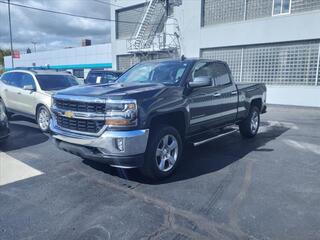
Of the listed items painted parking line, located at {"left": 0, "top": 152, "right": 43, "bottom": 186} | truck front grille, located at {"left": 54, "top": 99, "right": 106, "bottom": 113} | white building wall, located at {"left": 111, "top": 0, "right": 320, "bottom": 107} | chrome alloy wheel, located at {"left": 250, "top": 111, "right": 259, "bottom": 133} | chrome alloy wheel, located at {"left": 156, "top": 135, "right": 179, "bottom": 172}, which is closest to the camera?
truck front grille, located at {"left": 54, "top": 99, "right": 106, "bottom": 113}

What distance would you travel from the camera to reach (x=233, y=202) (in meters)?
3.82

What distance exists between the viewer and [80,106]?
4.17m

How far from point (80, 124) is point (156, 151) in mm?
1240

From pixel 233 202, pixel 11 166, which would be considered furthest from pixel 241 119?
pixel 11 166

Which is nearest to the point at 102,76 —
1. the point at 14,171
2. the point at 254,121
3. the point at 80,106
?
the point at 254,121

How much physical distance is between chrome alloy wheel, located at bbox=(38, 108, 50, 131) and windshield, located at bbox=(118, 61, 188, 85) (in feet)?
10.8

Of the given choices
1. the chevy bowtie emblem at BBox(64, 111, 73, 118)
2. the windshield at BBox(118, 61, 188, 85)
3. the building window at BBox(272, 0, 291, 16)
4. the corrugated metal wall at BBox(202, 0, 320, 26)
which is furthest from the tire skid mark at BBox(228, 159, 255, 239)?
the building window at BBox(272, 0, 291, 16)

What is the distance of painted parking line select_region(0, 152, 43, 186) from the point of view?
467 cm

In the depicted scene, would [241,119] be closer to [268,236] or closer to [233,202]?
[233,202]

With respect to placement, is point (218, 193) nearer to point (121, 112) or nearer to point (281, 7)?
point (121, 112)

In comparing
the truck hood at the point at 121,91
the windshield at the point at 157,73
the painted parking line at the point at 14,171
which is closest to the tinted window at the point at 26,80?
the painted parking line at the point at 14,171

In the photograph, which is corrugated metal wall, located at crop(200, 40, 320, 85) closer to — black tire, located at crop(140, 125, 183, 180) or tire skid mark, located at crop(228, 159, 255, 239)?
tire skid mark, located at crop(228, 159, 255, 239)

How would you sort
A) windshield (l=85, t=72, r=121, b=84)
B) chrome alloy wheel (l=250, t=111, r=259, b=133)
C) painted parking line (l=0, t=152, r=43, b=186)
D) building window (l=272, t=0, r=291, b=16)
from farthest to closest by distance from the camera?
building window (l=272, t=0, r=291, b=16) → windshield (l=85, t=72, r=121, b=84) → chrome alloy wheel (l=250, t=111, r=259, b=133) → painted parking line (l=0, t=152, r=43, b=186)

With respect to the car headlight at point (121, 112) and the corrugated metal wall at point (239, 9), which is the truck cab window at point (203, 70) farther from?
the corrugated metal wall at point (239, 9)
